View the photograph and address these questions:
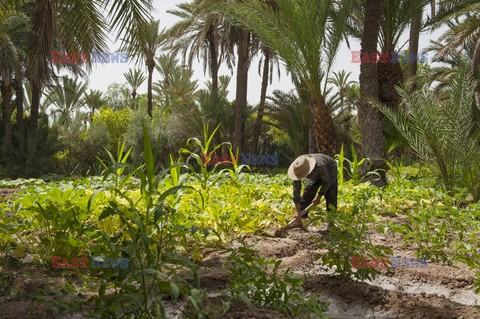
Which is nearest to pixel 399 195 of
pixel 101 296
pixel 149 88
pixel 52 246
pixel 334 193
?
pixel 334 193

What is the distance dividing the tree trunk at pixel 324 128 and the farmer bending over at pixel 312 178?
514 centimetres

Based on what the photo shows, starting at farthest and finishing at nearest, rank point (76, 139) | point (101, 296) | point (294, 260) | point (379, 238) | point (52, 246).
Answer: point (76, 139) → point (379, 238) → point (294, 260) → point (52, 246) → point (101, 296)

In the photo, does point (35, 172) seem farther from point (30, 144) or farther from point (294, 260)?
point (294, 260)

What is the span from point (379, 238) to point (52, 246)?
3402 mm

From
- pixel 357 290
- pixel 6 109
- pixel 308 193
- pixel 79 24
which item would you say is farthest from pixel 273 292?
pixel 6 109

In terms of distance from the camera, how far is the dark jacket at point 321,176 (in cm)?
574

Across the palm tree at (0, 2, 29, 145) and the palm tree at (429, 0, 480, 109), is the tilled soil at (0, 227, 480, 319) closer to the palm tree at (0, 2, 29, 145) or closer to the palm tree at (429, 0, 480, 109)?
the palm tree at (429, 0, 480, 109)

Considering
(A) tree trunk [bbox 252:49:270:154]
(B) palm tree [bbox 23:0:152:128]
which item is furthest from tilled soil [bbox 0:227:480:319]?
(A) tree trunk [bbox 252:49:270:154]

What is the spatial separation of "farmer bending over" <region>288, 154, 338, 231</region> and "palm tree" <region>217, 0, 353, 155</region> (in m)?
4.80

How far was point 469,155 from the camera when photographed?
818 cm

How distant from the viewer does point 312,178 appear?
19.2 feet

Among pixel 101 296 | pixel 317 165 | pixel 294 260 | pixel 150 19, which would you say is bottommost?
pixel 294 260

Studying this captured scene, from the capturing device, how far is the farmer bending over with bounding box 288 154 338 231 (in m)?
5.68

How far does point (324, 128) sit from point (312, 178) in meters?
5.49
